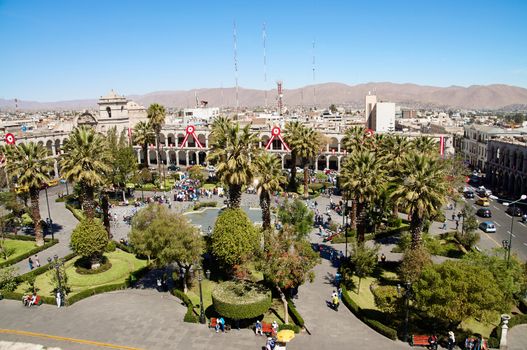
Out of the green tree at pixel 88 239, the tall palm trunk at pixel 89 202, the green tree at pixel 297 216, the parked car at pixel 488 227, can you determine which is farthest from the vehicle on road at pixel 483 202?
the tall palm trunk at pixel 89 202

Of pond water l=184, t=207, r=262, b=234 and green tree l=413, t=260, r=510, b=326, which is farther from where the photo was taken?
pond water l=184, t=207, r=262, b=234

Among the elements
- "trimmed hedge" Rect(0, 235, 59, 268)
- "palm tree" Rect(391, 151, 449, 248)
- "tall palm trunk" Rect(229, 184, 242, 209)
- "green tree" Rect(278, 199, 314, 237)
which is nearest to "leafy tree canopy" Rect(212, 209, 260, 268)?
"tall palm trunk" Rect(229, 184, 242, 209)

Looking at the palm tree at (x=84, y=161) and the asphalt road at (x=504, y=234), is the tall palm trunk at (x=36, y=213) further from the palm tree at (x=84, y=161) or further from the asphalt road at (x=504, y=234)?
the asphalt road at (x=504, y=234)

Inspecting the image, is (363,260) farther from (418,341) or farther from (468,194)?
(468,194)

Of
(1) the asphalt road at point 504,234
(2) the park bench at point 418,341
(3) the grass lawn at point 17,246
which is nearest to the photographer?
(2) the park bench at point 418,341

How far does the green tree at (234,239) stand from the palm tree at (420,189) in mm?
10717

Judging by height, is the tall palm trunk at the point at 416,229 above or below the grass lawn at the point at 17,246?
above

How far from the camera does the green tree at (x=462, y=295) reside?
21.4 metres

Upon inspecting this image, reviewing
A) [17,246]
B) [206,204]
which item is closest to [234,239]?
[17,246]

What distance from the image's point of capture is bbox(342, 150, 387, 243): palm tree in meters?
32.2

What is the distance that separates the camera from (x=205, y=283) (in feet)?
101

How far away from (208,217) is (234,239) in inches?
794

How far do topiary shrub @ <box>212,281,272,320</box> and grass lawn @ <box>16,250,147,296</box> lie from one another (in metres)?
10.5

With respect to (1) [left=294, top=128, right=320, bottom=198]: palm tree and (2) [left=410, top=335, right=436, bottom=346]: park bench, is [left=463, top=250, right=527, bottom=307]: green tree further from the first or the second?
(1) [left=294, top=128, right=320, bottom=198]: palm tree
